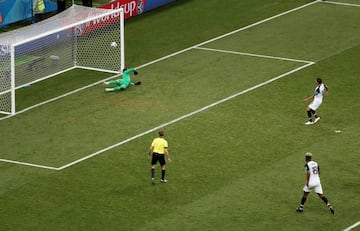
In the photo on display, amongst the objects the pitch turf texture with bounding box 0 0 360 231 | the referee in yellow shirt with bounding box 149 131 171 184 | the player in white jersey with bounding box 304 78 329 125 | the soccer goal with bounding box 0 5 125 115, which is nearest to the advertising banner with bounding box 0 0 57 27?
the pitch turf texture with bounding box 0 0 360 231

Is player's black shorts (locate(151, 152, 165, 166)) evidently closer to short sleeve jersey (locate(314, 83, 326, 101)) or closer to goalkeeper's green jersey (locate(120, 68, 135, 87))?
short sleeve jersey (locate(314, 83, 326, 101))

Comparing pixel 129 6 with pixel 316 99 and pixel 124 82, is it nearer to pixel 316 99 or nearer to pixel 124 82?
pixel 124 82

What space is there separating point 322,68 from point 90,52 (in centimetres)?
1024

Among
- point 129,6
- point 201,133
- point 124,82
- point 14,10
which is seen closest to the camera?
point 201,133

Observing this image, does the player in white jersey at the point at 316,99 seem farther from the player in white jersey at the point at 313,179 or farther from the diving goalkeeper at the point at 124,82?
the player in white jersey at the point at 313,179

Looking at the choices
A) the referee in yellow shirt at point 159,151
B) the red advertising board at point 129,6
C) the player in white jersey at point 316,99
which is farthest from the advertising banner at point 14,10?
the referee in yellow shirt at point 159,151

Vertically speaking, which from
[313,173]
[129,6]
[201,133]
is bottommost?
[313,173]

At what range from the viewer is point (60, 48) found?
52.3 m

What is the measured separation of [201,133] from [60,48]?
1008 cm

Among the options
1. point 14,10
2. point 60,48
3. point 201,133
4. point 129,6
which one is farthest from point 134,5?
point 201,133

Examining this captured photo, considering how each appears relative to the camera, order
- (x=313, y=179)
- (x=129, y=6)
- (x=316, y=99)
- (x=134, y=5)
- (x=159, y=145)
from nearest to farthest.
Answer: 1. (x=313, y=179)
2. (x=159, y=145)
3. (x=316, y=99)
4. (x=129, y=6)
5. (x=134, y=5)

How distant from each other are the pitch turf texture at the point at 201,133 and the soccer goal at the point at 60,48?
2.19ft

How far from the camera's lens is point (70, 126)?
46.0 meters

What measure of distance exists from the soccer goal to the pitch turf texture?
0.67m
